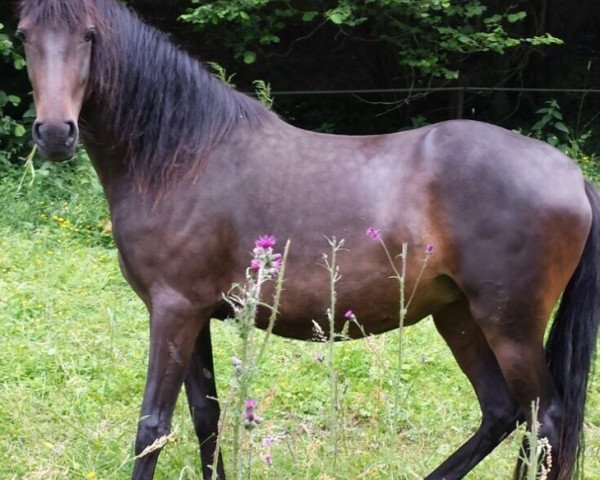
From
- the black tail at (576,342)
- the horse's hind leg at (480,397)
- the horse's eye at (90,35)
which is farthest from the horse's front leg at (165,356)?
the black tail at (576,342)

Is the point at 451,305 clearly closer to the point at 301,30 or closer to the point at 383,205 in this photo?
the point at 383,205

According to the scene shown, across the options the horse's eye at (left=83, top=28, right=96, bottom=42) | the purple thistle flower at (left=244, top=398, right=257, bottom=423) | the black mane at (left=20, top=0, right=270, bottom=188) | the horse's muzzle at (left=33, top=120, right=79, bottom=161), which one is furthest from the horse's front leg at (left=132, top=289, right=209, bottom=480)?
the purple thistle flower at (left=244, top=398, right=257, bottom=423)

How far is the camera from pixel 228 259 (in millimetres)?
2768

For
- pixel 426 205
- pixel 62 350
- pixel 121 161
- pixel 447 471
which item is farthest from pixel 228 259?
pixel 62 350

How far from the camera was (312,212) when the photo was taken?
276 cm

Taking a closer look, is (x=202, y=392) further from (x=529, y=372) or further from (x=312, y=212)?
(x=529, y=372)

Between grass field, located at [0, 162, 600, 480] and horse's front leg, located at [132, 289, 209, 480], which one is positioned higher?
horse's front leg, located at [132, 289, 209, 480]

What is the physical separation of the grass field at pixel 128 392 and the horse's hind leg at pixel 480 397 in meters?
0.21

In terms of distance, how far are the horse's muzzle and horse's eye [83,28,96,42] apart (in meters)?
0.32

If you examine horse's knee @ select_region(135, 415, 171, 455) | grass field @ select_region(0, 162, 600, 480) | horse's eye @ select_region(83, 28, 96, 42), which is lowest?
grass field @ select_region(0, 162, 600, 480)

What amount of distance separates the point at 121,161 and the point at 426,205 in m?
1.04

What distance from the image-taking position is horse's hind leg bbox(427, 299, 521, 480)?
10.0 ft

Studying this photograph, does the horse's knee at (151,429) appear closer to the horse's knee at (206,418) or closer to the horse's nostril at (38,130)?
the horse's knee at (206,418)

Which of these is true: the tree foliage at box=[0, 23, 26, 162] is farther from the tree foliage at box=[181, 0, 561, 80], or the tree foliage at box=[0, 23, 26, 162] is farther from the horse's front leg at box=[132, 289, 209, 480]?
the horse's front leg at box=[132, 289, 209, 480]
